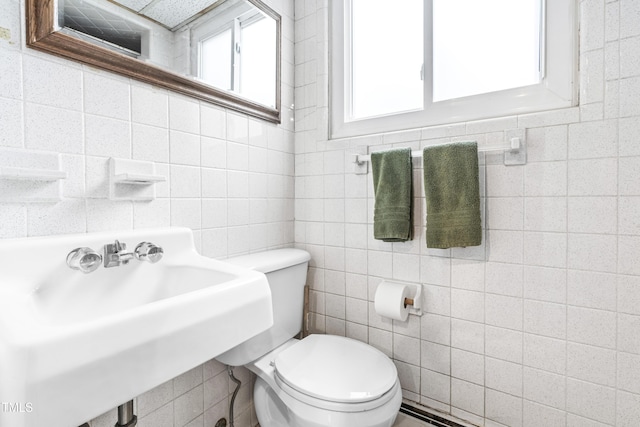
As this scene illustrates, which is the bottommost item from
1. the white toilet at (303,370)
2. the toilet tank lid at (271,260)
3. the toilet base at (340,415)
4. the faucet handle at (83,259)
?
the toilet base at (340,415)

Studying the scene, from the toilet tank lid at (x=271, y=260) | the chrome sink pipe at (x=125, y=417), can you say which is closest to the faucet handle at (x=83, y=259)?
the chrome sink pipe at (x=125, y=417)

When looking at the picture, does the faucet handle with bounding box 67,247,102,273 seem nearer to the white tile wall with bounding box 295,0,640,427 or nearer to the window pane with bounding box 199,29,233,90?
the window pane with bounding box 199,29,233,90

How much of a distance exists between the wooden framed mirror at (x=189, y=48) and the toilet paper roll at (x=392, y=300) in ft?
3.05

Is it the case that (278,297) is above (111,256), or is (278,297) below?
below

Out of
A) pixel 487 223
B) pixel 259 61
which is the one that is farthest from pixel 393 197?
pixel 259 61

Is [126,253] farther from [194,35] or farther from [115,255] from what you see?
[194,35]

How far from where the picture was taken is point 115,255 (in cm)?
82

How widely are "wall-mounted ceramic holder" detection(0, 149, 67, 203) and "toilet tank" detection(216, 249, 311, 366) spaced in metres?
0.59

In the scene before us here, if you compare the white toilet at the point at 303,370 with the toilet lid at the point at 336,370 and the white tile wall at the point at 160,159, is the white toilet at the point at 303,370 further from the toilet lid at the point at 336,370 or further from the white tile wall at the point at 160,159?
the white tile wall at the point at 160,159

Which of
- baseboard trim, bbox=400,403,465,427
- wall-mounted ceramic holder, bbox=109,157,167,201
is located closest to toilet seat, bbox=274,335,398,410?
baseboard trim, bbox=400,403,465,427

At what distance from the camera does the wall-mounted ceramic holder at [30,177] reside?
71cm

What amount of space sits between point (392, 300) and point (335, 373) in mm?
357

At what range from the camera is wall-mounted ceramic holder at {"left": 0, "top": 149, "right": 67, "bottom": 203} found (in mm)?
714

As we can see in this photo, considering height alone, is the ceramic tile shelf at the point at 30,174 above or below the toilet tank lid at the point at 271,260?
above
